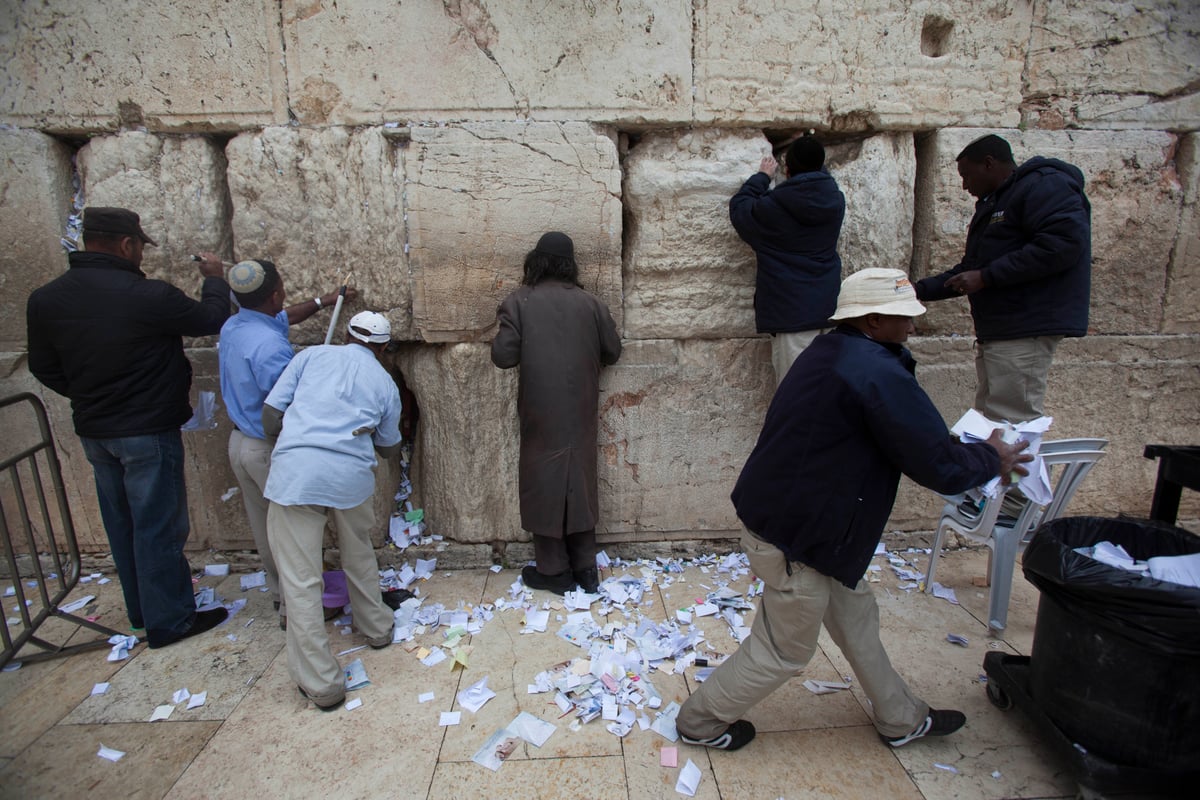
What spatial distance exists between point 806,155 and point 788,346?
3.30 ft

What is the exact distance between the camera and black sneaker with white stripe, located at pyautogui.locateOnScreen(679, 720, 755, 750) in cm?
227


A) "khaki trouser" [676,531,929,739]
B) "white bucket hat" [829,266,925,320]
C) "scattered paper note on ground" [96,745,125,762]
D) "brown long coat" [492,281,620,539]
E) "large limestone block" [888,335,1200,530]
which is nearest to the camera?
"white bucket hat" [829,266,925,320]

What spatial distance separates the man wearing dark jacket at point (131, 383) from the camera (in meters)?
2.83

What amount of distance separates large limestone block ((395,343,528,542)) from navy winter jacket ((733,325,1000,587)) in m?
1.96

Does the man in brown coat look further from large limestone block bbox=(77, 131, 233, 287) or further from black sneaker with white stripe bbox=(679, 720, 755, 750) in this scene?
large limestone block bbox=(77, 131, 233, 287)

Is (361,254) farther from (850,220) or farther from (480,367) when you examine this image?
(850,220)

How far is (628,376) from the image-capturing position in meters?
3.66

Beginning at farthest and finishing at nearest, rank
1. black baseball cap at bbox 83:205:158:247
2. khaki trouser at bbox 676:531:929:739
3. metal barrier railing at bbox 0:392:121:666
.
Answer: black baseball cap at bbox 83:205:158:247 → metal barrier railing at bbox 0:392:121:666 → khaki trouser at bbox 676:531:929:739

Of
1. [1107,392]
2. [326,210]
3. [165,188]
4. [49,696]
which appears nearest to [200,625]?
[49,696]

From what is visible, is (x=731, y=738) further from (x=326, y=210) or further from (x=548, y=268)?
(x=326, y=210)

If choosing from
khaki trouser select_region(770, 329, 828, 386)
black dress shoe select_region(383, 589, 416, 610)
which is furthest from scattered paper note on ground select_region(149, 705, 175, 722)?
khaki trouser select_region(770, 329, 828, 386)

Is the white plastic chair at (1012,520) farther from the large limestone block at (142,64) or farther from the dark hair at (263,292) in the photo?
the large limestone block at (142,64)

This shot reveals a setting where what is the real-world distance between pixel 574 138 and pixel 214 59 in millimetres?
2055

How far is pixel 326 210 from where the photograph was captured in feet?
11.4
